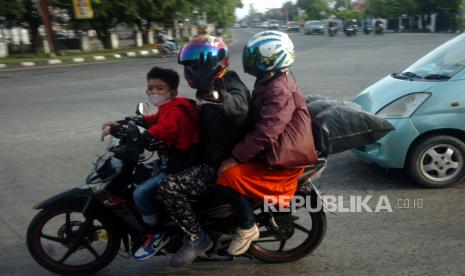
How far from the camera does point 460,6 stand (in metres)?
42.3

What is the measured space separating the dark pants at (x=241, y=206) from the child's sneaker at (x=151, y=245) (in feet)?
1.67

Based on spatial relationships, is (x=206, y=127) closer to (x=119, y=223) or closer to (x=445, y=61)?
(x=119, y=223)

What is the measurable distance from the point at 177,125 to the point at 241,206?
66 centimetres

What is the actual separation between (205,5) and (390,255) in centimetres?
3150

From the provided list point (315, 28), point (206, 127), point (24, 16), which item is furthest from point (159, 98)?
point (315, 28)

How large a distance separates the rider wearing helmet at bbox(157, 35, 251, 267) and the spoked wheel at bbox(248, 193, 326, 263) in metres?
0.41

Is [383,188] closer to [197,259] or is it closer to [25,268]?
[197,259]

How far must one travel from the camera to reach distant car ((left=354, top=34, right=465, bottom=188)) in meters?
4.50

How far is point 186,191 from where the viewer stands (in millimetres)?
2990

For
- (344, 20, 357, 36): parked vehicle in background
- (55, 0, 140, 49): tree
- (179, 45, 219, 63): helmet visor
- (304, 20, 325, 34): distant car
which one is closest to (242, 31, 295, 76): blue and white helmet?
(179, 45, 219, 63): helmet visor

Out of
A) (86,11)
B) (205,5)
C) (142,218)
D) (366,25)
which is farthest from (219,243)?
(366,25)

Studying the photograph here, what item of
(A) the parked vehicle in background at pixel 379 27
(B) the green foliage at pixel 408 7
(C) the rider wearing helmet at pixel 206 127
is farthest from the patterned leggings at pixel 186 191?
(B) the green foliage at pixel 408 7

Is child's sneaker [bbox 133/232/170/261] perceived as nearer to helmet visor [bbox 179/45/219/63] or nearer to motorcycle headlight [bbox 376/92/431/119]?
helmet visor [bbox 179/45/219/63]

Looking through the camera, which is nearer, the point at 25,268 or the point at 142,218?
the point at 142,218
